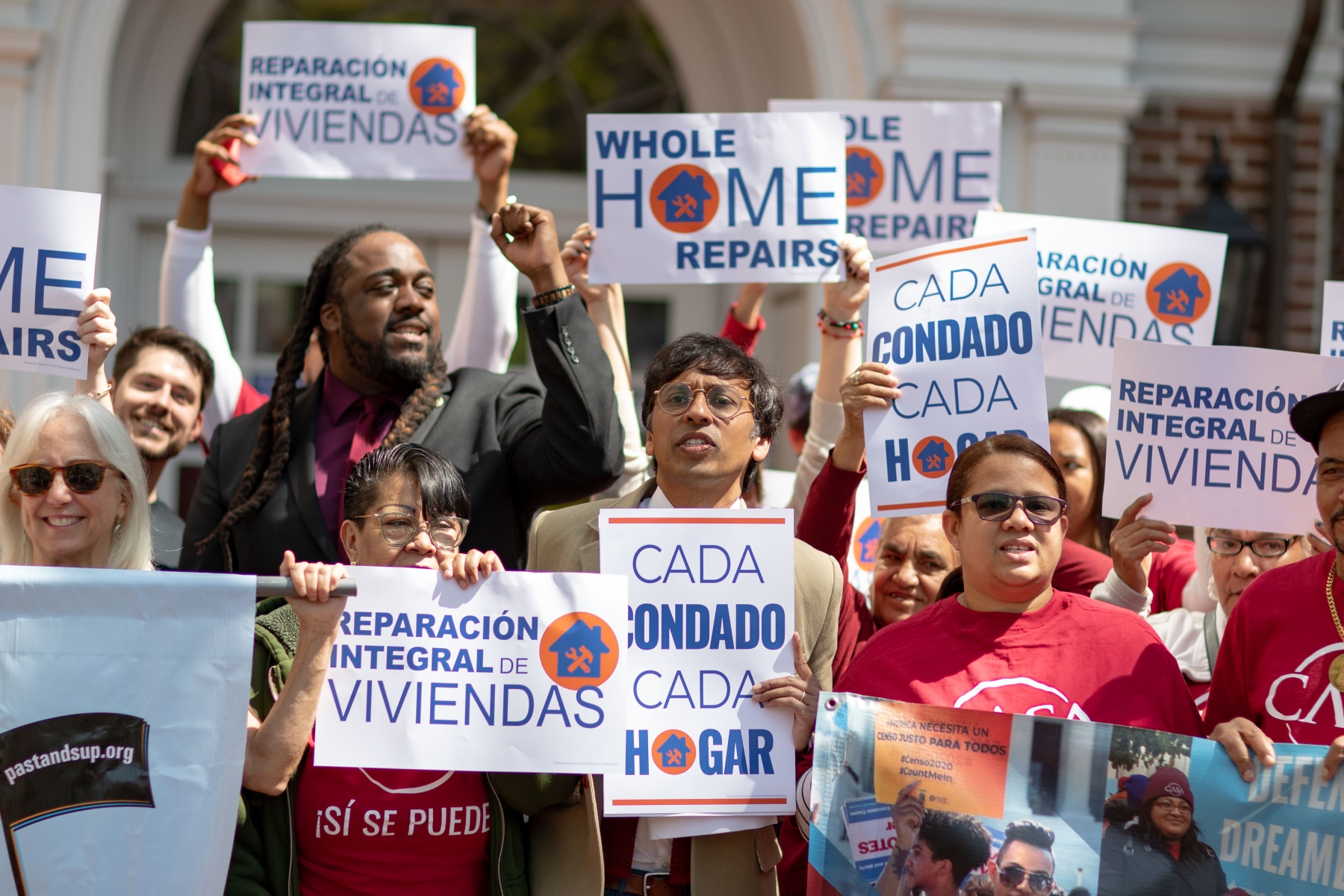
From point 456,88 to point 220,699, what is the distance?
8.75ft

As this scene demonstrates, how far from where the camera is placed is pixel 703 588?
3.04m

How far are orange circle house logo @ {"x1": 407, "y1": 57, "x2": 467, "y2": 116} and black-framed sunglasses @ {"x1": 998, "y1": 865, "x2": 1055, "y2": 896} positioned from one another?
313 centimetres

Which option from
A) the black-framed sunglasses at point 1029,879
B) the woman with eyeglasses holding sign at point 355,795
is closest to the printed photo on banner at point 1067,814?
the black-framed sunglasses at point 1029,879

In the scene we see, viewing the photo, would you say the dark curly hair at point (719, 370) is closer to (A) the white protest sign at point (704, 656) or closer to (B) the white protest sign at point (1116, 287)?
(A) the white protest sign at point (704, 656)

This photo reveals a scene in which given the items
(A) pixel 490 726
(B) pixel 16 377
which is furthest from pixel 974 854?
(B) pixel 16 377

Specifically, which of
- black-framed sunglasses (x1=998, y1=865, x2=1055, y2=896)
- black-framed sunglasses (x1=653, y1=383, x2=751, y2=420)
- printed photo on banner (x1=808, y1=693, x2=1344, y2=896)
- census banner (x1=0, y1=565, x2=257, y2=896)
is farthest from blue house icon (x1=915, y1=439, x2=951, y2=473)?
census banner (x1=0, y1=565, x2=257, y2=896)

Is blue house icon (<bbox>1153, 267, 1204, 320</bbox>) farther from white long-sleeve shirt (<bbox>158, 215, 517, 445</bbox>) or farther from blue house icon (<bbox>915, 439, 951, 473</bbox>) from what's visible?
white long-sleeve shirt (<bbox>158, 215, 517, 445</bbox>)

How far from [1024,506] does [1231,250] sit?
155 inches

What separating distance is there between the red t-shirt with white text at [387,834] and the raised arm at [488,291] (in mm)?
1791

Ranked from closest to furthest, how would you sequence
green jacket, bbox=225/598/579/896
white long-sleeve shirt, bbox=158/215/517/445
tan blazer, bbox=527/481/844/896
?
green jacket, bbox=225/598/579/896 < tan blazer, bbox=527/481/844/896 < white long-sleeve shirt, bbox=158/215/517/445

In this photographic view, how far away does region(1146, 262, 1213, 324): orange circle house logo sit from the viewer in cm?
463

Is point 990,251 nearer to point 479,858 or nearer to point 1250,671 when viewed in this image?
point 1250,671

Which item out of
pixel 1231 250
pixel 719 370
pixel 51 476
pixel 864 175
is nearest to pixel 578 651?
pixel 719 370

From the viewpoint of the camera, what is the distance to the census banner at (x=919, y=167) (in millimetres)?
4816
